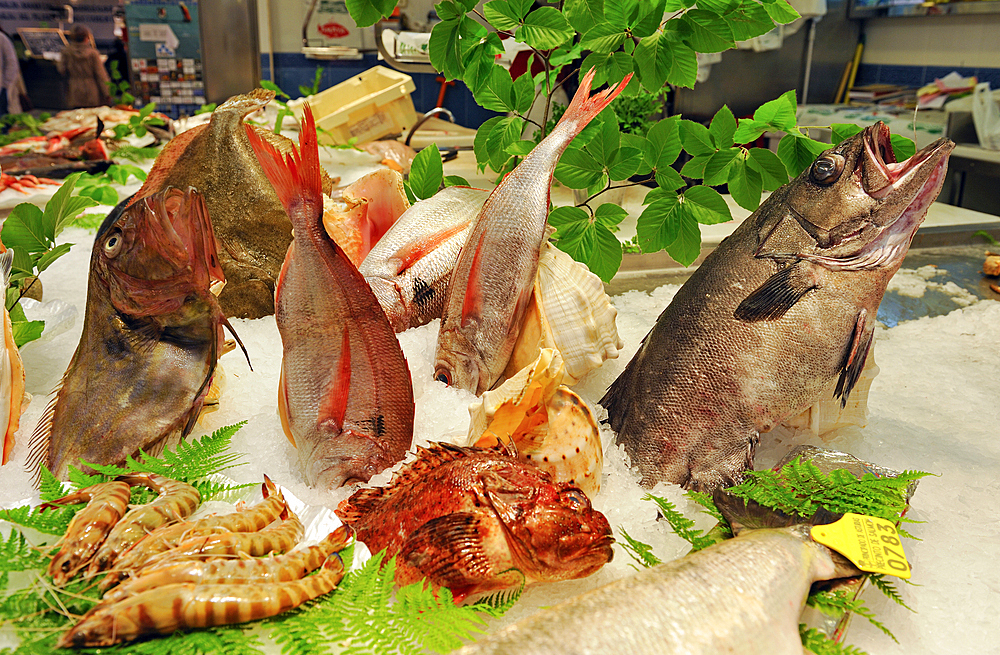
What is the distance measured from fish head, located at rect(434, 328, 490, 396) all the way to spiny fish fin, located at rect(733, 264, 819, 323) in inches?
20.6

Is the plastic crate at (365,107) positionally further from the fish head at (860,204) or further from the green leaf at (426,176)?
the fish head at (860,204)

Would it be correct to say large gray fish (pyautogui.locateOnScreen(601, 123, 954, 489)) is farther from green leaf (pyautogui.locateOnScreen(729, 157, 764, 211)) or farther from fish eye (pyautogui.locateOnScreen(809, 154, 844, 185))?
green leaf (pyautogui.locateOnScreen(729, 157, 764, 211))

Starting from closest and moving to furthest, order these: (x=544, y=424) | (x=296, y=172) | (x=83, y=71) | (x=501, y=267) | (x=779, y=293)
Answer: (x=296, y=172), (x=544, y=424), (x=779, y=293), (x=501, y=267), (x=83, y=71)

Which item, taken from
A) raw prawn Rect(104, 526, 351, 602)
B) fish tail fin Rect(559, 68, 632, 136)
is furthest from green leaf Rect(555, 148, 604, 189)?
raw prawn Rect(104, 526, 351, 602)

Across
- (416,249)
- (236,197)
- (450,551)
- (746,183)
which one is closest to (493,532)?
(450,551)

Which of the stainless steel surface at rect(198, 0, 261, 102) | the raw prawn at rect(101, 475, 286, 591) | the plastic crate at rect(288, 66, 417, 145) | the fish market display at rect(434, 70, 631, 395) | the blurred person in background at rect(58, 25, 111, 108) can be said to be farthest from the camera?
the stainless steel surface at rect(198, 0, 261, 102)

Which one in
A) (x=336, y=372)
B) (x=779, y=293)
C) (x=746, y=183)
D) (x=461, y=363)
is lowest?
(x=461, y=363)

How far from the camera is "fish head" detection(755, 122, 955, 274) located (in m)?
1.11

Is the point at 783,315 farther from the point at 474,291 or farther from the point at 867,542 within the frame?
the point at 474,291

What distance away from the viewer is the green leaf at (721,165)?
150cm

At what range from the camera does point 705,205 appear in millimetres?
1522

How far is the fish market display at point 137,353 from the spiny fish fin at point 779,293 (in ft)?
3.05

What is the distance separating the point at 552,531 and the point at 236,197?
4.40 ft

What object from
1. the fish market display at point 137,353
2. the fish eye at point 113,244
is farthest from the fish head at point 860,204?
the fish eye at point 113,244
